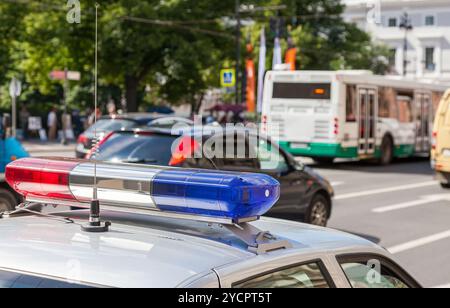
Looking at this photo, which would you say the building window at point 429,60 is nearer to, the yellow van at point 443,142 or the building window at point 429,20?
the building window at point 429,20

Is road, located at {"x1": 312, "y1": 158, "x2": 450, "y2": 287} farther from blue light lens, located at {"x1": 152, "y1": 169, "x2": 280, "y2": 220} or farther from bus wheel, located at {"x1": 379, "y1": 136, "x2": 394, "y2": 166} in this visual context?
blue light lens, located at {"x1": 152, "y1": 169, "x2": 280, "y2": 220}

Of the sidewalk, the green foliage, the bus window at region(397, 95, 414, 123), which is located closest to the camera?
the bus window at region(397, 95, 414, 123)

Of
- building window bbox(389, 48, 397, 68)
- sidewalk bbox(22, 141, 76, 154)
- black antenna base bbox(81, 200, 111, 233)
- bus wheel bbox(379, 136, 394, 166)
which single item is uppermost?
building window bbox(389, 48, 397, 68)

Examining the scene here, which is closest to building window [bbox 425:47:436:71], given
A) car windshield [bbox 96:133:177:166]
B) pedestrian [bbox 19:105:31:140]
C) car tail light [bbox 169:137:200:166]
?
pedestrian [bbox 19:105:31:140]

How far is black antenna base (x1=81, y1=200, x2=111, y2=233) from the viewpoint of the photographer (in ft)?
8.80

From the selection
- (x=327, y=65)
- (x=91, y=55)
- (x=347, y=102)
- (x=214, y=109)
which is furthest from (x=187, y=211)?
(x=327, y=65)

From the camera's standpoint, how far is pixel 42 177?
3.13 metres

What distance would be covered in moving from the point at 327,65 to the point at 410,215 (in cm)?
3967

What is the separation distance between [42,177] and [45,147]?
30.3 m

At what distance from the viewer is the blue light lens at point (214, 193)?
257 centimetres

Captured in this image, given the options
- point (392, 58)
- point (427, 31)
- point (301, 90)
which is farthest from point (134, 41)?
point (392, 58)

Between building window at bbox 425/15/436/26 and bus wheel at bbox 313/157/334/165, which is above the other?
building window at bbox 425/15/436/26

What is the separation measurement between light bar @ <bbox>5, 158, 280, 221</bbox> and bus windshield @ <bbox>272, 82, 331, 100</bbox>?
778 inches

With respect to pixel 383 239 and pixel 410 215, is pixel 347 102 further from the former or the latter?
pixel 383 239
